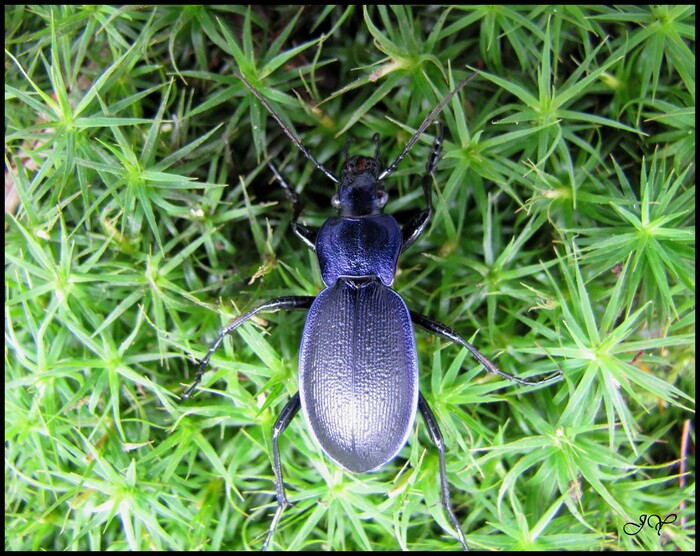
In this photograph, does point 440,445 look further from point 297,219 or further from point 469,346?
point 297,219

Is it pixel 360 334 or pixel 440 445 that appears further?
pixel 360 334

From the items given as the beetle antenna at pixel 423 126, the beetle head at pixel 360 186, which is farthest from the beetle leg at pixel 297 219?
the beetle antenna at pixel 423 126

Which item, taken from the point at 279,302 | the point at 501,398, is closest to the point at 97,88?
the point at 279,302
